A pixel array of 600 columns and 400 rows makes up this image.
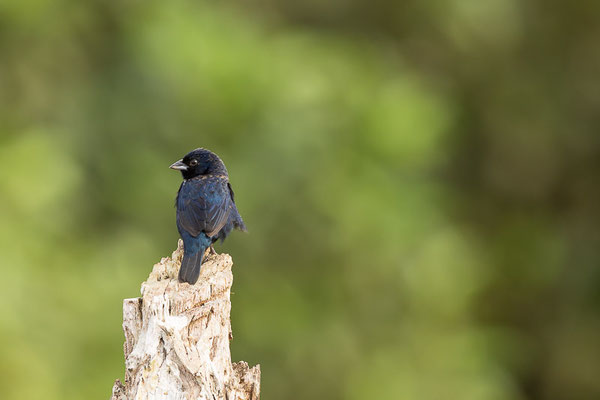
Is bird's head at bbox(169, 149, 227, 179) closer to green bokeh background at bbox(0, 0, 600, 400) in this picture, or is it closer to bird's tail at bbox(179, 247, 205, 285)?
bird's tail at bbox(179, 247, 205, 285)

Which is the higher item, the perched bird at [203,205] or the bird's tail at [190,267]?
the perched bird at [203,205]

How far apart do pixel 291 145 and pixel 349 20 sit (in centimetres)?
363

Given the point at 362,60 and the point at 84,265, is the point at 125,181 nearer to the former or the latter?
the point at 84,265

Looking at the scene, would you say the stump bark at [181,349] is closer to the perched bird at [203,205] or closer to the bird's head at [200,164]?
the perched bird at [203,205]

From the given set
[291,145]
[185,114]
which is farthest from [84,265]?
[291,145]

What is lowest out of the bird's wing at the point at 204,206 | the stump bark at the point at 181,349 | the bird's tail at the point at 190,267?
the stump bark at the point at 181,349

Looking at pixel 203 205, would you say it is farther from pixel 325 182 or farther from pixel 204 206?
pixel 325 182

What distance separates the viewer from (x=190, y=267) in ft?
15.8

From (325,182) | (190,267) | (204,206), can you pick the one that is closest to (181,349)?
(190,267)

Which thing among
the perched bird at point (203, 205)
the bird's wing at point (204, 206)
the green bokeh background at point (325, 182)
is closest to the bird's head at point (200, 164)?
the perched bird at point (203, 205)

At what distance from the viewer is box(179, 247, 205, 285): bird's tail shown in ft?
15.2

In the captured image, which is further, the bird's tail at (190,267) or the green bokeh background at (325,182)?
the green bokeh background at (325,182)

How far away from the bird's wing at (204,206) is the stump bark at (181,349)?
3.84 ft

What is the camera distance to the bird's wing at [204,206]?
5660 mm
